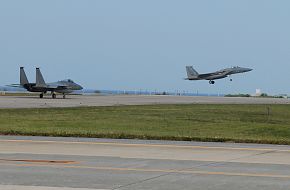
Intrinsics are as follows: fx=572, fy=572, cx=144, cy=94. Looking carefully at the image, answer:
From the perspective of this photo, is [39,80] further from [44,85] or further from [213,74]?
[213,74]

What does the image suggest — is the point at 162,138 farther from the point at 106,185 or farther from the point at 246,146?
the point at 106,185

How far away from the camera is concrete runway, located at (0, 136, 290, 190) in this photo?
376 inches

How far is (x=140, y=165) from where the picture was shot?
12.0m

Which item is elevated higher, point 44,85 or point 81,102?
point 44,85

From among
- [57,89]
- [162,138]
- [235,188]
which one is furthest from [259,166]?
[57,89]

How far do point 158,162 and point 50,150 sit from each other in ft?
12.0

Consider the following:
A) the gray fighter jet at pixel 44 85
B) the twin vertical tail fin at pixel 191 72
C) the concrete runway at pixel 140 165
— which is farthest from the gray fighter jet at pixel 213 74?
the concrete runway at pixel 140 165

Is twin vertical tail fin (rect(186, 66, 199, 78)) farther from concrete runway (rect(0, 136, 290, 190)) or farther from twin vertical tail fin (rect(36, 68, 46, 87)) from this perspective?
concrete runway (rect(0, 136, 290, 190))

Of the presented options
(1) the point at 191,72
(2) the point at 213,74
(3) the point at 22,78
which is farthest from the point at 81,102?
(1) the point at 191,72

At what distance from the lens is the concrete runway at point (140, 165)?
9.56m

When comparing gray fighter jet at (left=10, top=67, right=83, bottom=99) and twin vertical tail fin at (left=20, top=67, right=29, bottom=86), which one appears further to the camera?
twin vertical tail fin at (left=20, top=67, right=29, bottom=86)

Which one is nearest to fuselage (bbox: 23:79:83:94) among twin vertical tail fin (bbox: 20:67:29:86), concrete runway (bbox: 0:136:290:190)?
twin vertical tail fin (bbox: 20:67:29:86)

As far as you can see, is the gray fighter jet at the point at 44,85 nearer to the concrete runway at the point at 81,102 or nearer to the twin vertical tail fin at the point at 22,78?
the twin vertical tail fin at the point at 22,78

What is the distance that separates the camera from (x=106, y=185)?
938cm
